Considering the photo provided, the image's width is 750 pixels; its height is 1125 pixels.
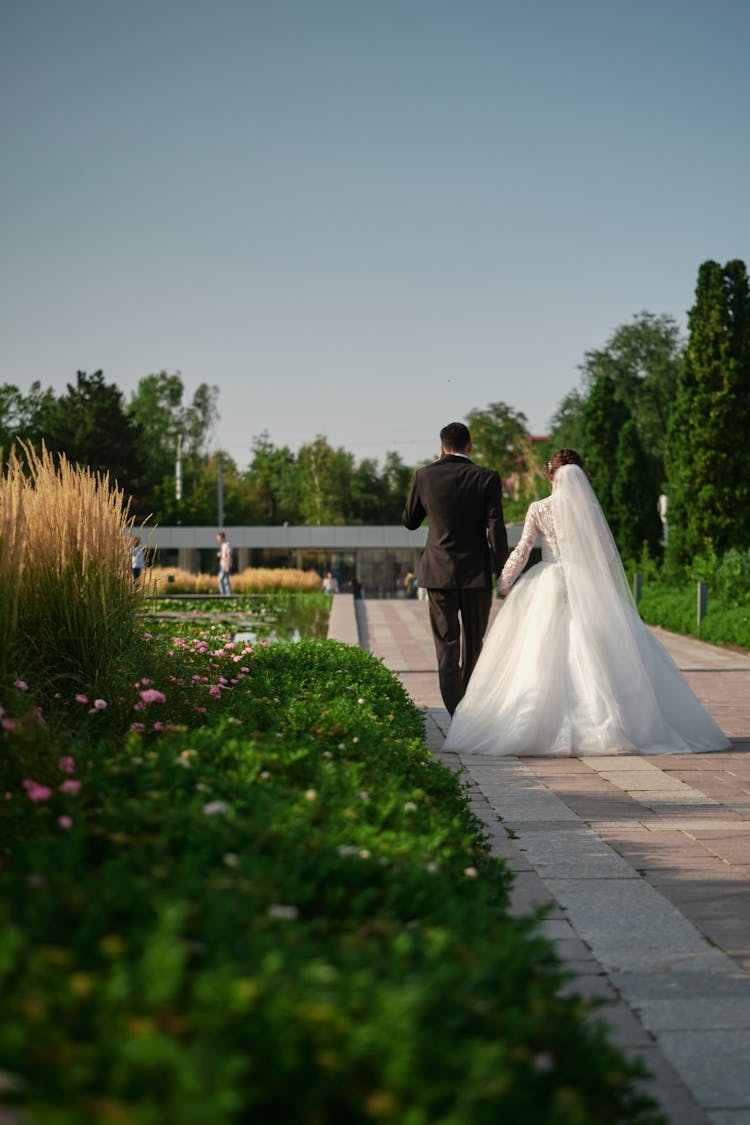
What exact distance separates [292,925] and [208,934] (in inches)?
8.7

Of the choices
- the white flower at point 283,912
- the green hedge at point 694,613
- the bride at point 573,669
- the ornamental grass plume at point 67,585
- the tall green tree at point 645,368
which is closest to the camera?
the white flower at point 283,912

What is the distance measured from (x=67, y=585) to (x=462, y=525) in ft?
9.98

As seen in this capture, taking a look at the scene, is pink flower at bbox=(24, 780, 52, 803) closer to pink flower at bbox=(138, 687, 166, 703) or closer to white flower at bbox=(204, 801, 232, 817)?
white flower at bbox=(204, 801, 232, 817)

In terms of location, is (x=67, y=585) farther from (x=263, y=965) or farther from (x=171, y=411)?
(x=171, y=411)

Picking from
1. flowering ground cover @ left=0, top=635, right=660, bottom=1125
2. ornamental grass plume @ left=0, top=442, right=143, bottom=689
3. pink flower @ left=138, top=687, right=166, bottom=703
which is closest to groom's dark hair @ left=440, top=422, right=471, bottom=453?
ornamental grass plume @ left=0, top=442, right=143, bottom=689

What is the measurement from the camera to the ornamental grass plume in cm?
525

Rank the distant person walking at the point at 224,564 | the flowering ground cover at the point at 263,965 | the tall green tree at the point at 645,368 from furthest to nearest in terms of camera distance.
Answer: the tall green tree at the point at 645,368, the distant person walking at the point at 224,564, the flowering ground cover at the point at 263,965

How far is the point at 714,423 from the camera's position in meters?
21.7

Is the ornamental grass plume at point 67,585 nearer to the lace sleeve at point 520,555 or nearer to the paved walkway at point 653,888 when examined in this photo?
the paved walkway at point 653,888

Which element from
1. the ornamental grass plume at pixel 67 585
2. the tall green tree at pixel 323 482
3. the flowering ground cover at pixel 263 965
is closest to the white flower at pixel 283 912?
the flowering ground cover at pixel 263 965

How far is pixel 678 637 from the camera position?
18.3 metres

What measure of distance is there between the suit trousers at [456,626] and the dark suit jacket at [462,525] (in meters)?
0.10

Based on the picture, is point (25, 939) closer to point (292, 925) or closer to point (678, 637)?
point (292, 925)

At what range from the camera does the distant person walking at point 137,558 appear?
6.17m
